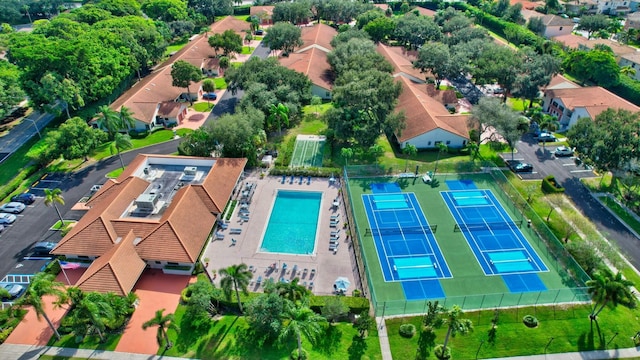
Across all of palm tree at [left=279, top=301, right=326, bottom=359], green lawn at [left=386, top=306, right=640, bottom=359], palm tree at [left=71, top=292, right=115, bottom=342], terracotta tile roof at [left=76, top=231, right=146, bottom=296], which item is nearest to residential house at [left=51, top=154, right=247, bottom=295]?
terracotta tile roof at [left=76, top=231, right=146, bottom=296]

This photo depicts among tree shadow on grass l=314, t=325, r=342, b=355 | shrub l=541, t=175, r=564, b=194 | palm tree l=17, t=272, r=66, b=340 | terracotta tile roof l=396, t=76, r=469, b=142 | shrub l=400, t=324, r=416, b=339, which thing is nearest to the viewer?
palm tree l=17, t=272, r=66, b=340

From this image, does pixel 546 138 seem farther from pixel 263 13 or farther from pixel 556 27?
pixel 263 13

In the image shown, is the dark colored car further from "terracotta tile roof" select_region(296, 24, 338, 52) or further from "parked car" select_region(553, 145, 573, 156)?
"terracotta tile roof" select_region(296, 24, 338, 52)

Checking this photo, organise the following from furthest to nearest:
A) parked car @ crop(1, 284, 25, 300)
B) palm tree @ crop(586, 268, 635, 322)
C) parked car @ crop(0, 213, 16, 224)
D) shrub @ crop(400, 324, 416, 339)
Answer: parked car @ crop(0, 213, 16, 224)
parked car @ crop(1, 284, 25, 300)
shrub @ crop(400, 324, 416, 339)
palm tree @ crop(586, 268, 635, 322)

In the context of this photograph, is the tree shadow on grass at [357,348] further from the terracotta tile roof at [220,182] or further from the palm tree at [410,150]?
the palm tree at [410,150]

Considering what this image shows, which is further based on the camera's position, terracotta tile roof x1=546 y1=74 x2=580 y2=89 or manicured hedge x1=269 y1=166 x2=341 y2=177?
terracotta tile roof x1=546 y1=74 x2=580 y2=89

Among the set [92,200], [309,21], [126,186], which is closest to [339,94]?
[126,186]

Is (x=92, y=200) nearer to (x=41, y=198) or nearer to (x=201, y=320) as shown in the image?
(x=41, y=198)
